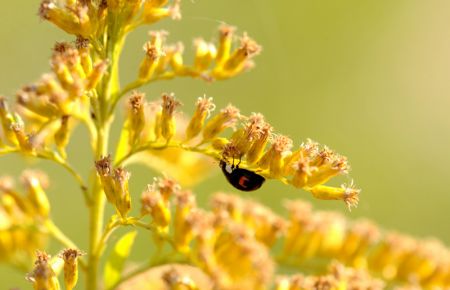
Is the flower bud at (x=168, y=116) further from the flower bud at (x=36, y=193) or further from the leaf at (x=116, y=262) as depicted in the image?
the flower bud at (x=36, y=193)

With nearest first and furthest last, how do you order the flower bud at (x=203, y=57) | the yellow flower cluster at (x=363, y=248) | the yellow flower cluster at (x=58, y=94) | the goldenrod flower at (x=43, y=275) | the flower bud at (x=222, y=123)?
the yellow flower cluster at (x=58, y=94) → the goldenrod flower at (x=43, y=275) → the flower bud at (x=222, y=123) → the flower bud at (x=203, y=57) → the yellow flower cluster at (x=363, y=248)

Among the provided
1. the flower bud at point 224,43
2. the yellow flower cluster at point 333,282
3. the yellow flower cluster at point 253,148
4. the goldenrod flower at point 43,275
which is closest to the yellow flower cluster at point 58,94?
the yellow flower cluster at point 253,148

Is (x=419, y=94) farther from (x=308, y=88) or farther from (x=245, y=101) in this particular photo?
(x=245, y=101)

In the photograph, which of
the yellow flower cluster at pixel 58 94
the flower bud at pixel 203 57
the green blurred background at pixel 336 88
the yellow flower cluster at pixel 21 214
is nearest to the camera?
the yellow flower cluster at pixel 58 94

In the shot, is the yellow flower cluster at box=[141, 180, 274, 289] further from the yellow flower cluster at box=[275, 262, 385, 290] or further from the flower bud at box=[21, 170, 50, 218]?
the flower bud at box=[21, 170, 50, 218]

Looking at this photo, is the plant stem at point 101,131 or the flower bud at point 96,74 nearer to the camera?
the flower bud at point 96,74

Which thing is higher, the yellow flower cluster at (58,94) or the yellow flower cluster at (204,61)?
the yellow flower cluster at (204,61)
